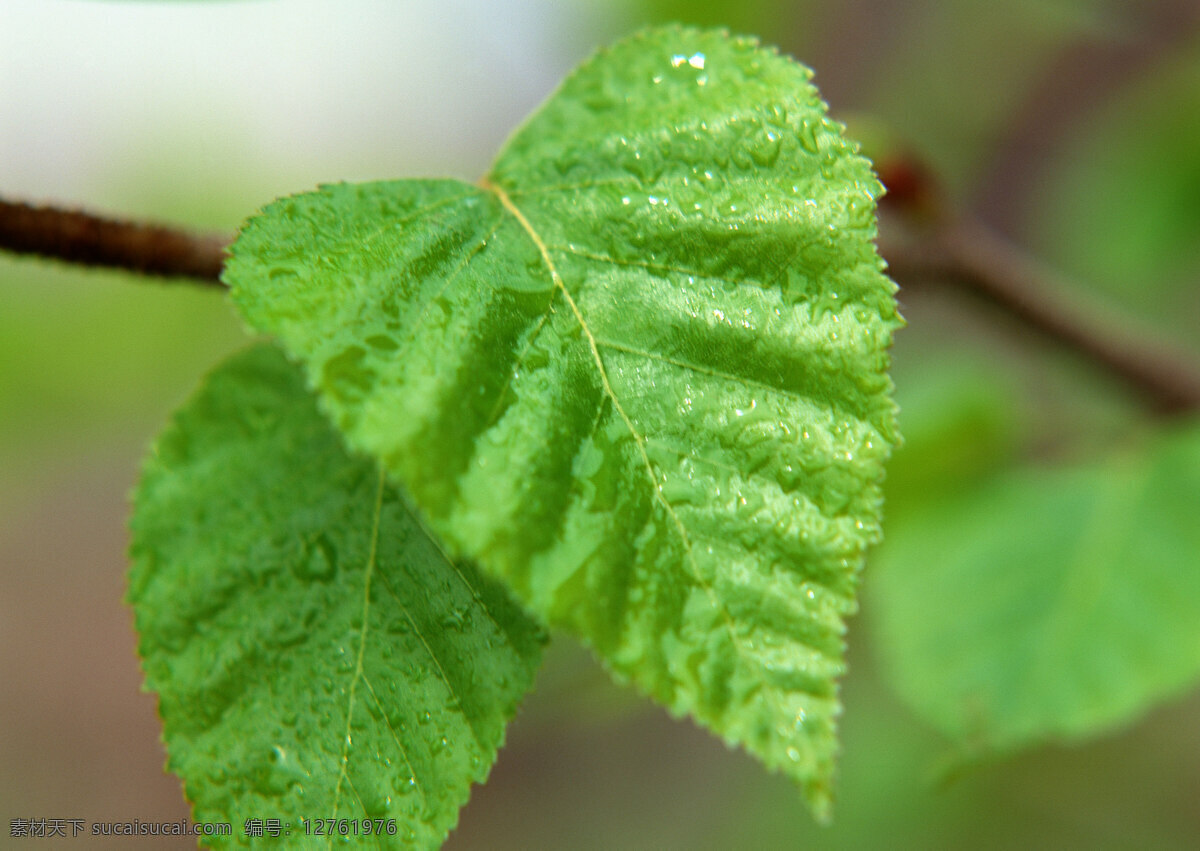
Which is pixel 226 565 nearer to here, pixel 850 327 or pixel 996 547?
pixel 850 327

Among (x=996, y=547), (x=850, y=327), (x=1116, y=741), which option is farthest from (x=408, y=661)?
(x=1116, y=741)

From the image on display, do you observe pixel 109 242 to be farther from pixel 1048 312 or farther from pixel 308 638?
pixel 1048 312

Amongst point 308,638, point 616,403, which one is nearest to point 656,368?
point 616,403

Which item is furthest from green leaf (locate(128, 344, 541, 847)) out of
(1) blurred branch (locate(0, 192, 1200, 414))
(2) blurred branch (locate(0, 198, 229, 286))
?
(1) blurred branch (locate(0, 192, 1200, 414))

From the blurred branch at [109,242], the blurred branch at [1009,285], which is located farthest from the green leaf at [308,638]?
the blurred branch at [1009,285]

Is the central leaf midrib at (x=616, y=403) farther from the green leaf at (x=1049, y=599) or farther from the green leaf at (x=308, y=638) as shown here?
the green leaf at (x=1049, y=599)
